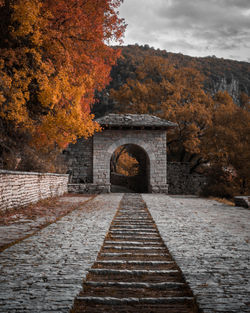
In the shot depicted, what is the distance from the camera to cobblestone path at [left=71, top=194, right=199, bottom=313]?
8.00 ft

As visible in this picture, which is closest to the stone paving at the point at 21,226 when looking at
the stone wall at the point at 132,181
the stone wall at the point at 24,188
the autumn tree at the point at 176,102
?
the stone wall at the point at 24,188

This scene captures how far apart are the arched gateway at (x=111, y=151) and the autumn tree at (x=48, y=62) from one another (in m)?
1.87

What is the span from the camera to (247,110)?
1647 centimetres

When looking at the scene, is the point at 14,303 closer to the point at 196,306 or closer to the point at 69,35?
the point at 196,306

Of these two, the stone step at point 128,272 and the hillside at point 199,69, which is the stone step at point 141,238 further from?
the hillside at point 199,69

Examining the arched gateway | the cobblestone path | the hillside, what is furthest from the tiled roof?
the hillside

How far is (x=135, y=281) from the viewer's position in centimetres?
301

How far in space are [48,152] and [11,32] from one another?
582cm

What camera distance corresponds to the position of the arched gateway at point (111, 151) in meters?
15.4

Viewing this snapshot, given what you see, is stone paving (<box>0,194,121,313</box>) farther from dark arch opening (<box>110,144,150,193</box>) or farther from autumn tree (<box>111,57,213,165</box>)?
autumn tree (<box>111,57,213,165</box>)

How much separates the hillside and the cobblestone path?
36088 mm

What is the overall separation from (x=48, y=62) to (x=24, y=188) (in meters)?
5.19

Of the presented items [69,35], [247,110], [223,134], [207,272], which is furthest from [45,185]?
[247,110]

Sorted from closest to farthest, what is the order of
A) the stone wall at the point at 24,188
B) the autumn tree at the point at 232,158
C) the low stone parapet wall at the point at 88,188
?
the stone wall at the point at 24,188
the autumn tree at the point at 232,158
the low stone parapet wall at the point at 88,188
